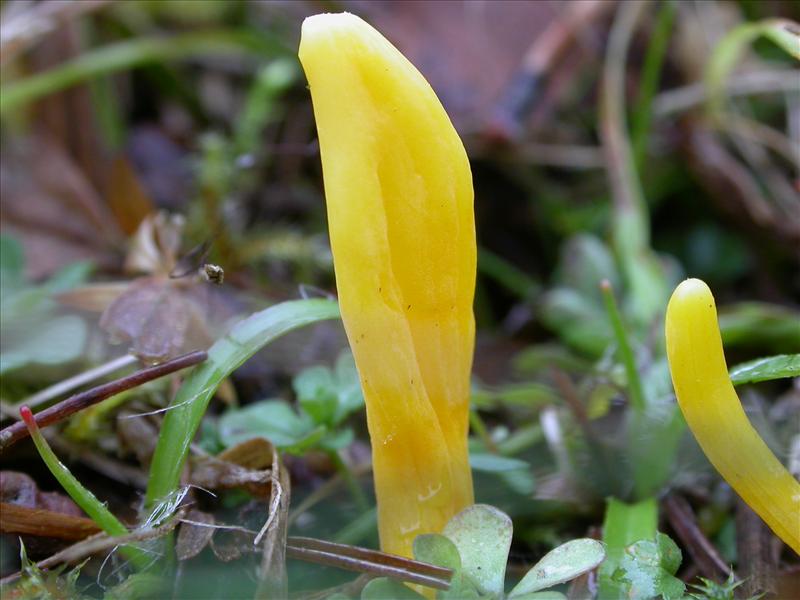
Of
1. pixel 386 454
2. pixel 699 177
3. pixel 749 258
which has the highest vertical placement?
pixel 386 454

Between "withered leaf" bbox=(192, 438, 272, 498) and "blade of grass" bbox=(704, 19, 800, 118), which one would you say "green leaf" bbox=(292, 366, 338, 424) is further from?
"blade of grass" bbox=(704, 19, 800, 118)

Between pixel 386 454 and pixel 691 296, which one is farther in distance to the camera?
pixel 386 454

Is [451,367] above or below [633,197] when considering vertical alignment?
above

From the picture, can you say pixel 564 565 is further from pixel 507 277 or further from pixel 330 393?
pixel 507 277

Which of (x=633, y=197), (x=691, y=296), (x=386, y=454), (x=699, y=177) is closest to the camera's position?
(x=691, y=296)

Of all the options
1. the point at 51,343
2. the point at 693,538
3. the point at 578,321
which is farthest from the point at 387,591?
the point at 578,321

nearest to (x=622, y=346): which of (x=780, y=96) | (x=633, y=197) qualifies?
(x=633, y=197)

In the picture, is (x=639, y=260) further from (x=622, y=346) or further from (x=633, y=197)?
(x=622, y=346)

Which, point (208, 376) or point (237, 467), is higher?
point (208, 376)
